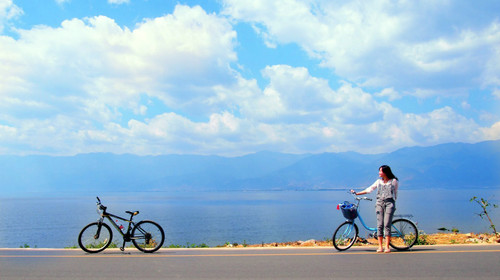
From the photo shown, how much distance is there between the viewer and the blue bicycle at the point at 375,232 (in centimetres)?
1030

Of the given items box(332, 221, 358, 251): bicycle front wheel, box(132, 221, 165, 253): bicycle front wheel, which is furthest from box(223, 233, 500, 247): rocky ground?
box(132, 221, 165, 253): bicycle front wheel

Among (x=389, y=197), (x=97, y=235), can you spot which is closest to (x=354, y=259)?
(x=389, y=197)

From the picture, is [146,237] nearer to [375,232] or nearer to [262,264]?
[262,264]

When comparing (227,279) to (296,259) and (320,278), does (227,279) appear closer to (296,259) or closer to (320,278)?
(320,278)

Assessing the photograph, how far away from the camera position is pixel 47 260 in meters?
9.61

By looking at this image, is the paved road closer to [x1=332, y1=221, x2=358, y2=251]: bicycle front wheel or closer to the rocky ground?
[x1=332, y1=221, x2=358, y2=251]: bicycle front wheel

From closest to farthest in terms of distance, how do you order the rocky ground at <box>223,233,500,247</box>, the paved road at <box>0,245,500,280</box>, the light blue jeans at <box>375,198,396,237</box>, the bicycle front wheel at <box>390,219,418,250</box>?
the paved road at <box>0,245,500,280</box>
the light blue jeans at <box>375,198,396,237</box>
the bicycle front wheel at <box>390,219,418,250</box>
the rocky ground at <box>223,233,500,247</box>

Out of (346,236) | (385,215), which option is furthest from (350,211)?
(385,215)

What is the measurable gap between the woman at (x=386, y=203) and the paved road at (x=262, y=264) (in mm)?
456

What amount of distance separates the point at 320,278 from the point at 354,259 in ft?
6.80

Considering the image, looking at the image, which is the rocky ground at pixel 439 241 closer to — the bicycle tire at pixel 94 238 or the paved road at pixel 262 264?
the paved road at pixel 262 264

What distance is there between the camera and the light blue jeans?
1005 cm

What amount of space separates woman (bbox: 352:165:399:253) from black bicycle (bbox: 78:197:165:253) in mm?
5467

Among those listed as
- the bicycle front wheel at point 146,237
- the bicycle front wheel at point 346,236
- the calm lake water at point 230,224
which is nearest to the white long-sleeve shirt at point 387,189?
the bicycle front wheel at point 346,236
